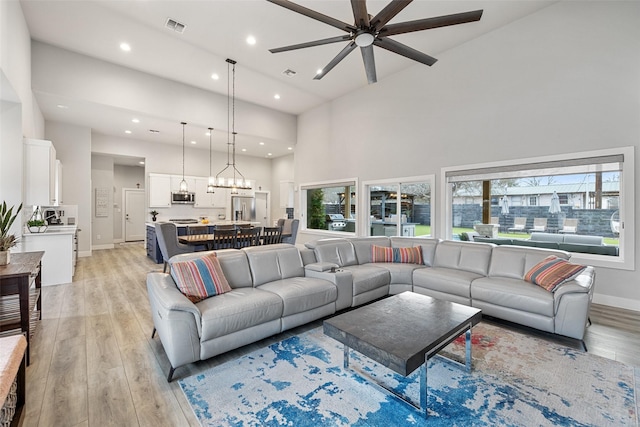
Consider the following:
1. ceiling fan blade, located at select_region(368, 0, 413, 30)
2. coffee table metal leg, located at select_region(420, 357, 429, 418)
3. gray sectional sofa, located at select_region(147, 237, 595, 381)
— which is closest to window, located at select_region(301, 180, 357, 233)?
gray sectional sofa, located at select_region(147, 237, 595, 381)

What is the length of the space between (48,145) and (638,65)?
869 centimetres

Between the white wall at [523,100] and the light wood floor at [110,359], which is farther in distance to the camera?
the white wall at [523,100]

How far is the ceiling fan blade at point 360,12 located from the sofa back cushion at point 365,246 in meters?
2.96

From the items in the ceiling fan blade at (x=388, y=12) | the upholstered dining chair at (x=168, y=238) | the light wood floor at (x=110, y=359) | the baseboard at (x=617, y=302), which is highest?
the ceiling fan blade at (x=388, y=12)

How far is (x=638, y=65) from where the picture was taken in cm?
349

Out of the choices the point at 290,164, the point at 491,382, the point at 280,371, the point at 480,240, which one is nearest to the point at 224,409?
the point at 280,371

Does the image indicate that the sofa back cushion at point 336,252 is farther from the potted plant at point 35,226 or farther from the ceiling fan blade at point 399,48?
the potted plant at point 35,226

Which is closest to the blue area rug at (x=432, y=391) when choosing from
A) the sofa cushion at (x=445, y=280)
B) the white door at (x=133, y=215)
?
the sofa cushion at (x=445, y=280)

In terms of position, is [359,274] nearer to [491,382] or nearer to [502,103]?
[491,382]

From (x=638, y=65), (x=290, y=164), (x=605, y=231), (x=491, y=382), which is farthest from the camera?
(x=290, y=164)

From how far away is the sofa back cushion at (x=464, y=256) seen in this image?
3822mm

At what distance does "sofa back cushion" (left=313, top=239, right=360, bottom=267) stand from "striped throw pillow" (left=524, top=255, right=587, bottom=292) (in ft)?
7.31

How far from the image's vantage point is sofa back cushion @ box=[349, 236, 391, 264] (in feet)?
14.6

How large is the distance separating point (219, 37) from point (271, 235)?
3516mm
